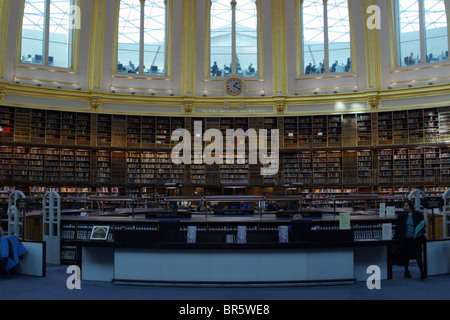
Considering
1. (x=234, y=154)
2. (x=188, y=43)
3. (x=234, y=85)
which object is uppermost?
(x=188, y=43)

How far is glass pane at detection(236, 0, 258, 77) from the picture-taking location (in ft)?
60.5

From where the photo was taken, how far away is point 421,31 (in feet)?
55.0

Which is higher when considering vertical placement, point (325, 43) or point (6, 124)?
point (325, 43)

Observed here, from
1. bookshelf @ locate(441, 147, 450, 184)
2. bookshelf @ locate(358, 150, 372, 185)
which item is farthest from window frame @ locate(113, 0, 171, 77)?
bookshelf @ locate(441, 147, 450, 184)

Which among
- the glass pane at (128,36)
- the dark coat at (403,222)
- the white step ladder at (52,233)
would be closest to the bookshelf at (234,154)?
Answer: the glass pane at (128,36)

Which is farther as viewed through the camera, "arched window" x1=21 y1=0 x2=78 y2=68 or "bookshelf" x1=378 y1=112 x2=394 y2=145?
"bookshelf" x1=378 y1=112 x2=394 y2=145

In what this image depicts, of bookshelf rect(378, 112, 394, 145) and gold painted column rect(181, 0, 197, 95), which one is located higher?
gold painted column rect(181, 0, 197, 95)

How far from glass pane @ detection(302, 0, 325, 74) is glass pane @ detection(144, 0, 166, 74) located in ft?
17.8

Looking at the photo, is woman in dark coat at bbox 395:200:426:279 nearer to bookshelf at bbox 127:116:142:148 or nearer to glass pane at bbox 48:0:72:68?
bookshelf at bbox 127:116:142:148

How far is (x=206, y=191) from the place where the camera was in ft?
56.5

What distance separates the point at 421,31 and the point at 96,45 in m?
11.6

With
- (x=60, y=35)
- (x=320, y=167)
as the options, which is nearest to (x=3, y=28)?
(x=60, y=35)

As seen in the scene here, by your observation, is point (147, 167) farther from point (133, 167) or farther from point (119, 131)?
point (119, 131)
